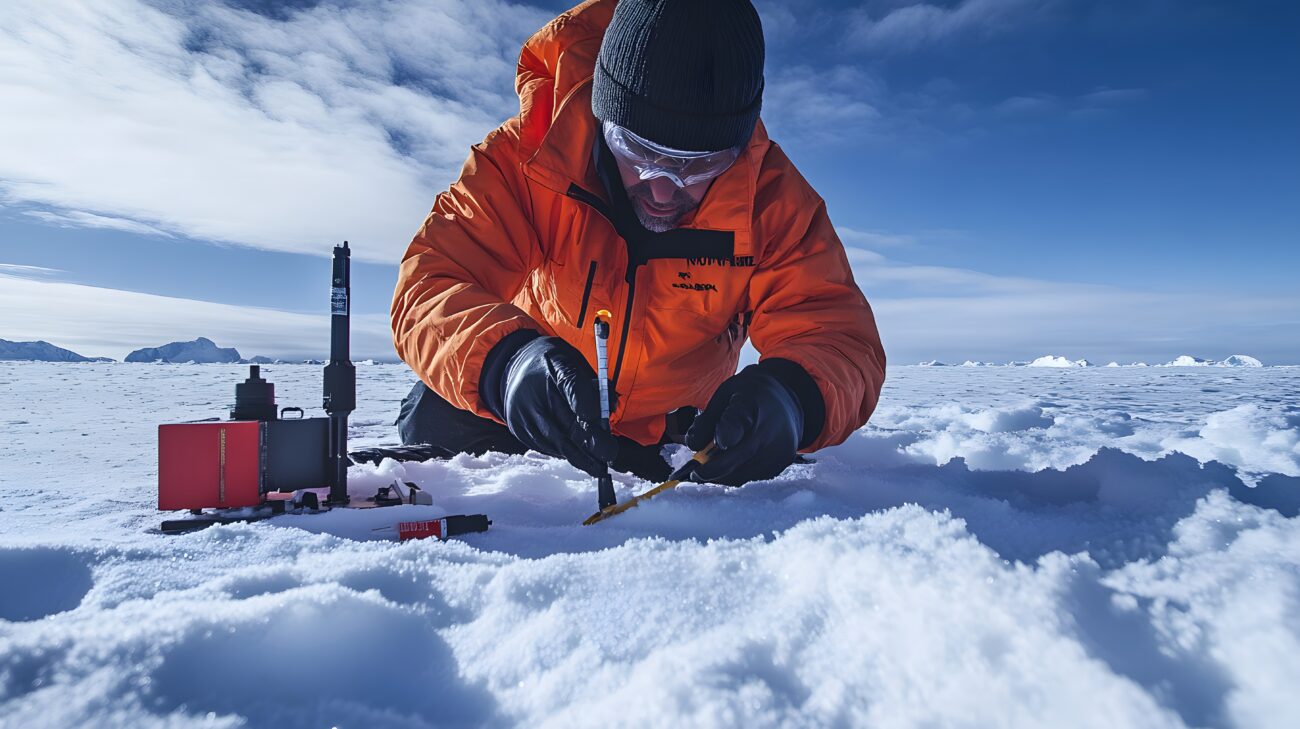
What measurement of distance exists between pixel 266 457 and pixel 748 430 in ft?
4.33

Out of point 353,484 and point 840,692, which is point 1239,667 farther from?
point 353,484

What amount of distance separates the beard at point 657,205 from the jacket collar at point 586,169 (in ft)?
0.21

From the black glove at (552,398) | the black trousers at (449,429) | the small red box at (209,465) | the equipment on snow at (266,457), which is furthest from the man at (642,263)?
the black trousers at (449,429)

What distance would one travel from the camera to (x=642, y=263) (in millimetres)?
2258

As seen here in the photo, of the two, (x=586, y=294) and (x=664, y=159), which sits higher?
(x=664, y=159)

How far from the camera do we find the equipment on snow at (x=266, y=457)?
1.54 meters

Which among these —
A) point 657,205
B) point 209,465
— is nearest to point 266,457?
point 209,465

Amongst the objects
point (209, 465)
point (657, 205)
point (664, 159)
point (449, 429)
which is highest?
point (664, 159)

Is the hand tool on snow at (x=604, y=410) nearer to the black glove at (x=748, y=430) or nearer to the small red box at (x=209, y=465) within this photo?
the black glove at (x=748, y=430)

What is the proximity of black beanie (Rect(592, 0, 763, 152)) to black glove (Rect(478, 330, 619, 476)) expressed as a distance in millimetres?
760

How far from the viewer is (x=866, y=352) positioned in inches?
84.3

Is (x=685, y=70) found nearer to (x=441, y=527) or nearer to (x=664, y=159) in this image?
(x=664, y=159)

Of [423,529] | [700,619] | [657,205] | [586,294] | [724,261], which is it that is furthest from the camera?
[586,294]

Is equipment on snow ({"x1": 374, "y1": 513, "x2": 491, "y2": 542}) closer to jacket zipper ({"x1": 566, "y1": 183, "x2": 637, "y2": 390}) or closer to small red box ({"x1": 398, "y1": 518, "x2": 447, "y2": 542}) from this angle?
small red box ({"x1": 398, "y1": 518, "x2": 447, "y2": 542})
